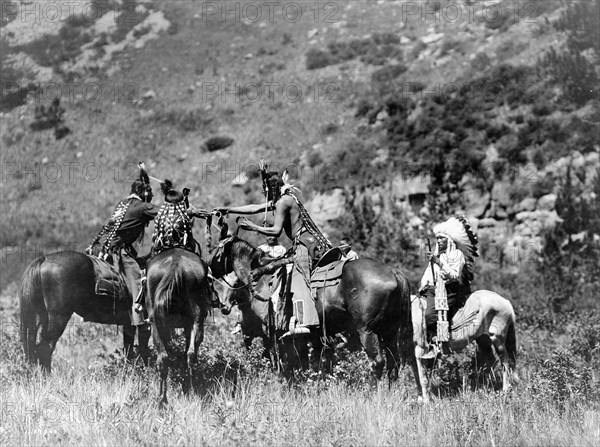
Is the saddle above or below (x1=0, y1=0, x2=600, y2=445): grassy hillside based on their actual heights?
above

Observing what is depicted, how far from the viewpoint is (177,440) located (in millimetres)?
6094

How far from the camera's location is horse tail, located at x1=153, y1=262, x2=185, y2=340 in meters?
7.98

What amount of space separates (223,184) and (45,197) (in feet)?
22.5

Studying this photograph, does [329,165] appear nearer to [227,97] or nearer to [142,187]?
[227,97]

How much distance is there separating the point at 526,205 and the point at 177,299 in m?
13.0

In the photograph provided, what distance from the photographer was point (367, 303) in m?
8.61

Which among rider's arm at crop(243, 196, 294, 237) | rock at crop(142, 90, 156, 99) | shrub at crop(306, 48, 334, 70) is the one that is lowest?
rock at crop(142, 90, 156, 99)

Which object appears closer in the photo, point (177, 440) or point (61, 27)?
point (177, 440)

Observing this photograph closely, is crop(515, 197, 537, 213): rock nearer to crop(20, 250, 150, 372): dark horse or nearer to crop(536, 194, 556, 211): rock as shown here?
crop(536, 194, 556, 211): rock

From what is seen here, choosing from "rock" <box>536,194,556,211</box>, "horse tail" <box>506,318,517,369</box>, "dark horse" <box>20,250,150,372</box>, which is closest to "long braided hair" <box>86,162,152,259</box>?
"dark horse" <box>20,250,150,372</box>

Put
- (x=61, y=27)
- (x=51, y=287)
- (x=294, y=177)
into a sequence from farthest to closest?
1. (x=61, y=27)
2. (x=294, y=177)
3. (x=51, y=287)

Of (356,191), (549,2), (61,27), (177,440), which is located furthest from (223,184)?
(177,440)

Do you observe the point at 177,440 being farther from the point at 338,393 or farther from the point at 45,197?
the point at 45,197

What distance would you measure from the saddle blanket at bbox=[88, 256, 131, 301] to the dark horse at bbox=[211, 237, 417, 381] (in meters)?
1.54
